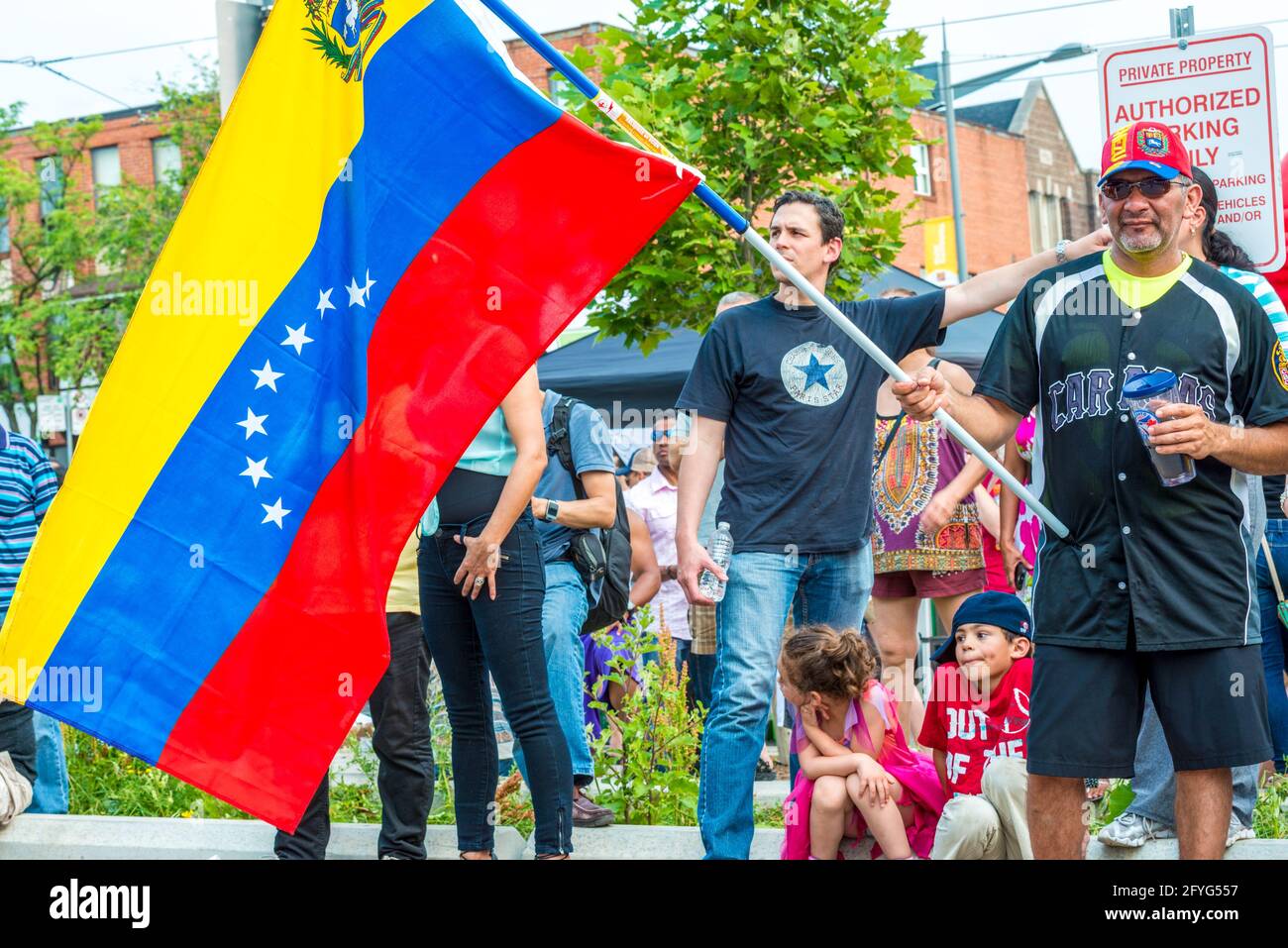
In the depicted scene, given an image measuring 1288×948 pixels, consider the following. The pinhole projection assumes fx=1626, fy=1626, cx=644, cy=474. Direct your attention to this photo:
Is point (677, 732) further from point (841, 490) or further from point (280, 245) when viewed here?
point (280, 245)

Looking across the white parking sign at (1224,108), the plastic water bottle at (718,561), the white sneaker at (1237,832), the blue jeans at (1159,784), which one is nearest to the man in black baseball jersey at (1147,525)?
the white sneaker at (1237,832)

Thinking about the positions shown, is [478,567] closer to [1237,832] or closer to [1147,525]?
[1147,525]

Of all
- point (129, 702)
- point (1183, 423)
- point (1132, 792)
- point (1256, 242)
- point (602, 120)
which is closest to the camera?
point (1183, 423)

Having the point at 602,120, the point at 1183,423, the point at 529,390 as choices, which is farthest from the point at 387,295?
the point at 602,120

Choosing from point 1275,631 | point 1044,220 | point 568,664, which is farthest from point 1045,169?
point 1275,631

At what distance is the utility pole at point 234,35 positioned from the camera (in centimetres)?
690

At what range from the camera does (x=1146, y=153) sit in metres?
4.54

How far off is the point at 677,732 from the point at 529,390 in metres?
1.79

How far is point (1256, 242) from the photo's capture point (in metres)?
6.37

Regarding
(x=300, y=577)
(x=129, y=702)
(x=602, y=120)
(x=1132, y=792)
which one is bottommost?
(x=1132, y=792)

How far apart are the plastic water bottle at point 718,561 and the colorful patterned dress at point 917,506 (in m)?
1.67

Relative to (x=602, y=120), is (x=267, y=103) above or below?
below

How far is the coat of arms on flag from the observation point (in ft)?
15.9
